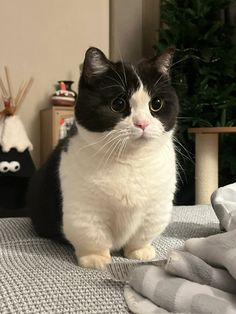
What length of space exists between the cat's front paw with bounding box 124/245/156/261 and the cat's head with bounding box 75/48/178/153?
0.85ft

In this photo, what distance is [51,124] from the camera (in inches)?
102

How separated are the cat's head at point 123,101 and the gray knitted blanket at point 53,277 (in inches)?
11.1

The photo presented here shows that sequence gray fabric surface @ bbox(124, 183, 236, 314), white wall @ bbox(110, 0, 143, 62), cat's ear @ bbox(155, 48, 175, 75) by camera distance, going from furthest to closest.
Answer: white wall @ bbox(110, 0, 143, 62)
cat's ear @ bbox(155, 48, 175, 75)
gray fabric surface @ bbox(124, 183, 236, 314)

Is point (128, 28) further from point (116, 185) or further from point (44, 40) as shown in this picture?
point (116, 185)

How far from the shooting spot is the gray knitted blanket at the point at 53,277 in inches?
23.2

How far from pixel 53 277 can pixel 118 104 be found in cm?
37

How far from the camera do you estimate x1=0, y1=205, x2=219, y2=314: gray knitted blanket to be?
0.59 metres

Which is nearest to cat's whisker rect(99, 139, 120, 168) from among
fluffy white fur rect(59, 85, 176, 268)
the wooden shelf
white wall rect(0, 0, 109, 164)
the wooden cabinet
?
fluffy white fur rect(59, 85, 176, 268)

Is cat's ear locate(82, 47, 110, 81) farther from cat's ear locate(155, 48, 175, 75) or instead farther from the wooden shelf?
the wooden shelf

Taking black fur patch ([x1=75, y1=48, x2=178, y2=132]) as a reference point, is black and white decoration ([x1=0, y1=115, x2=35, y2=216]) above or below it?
below

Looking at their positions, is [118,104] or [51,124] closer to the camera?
[118,104]

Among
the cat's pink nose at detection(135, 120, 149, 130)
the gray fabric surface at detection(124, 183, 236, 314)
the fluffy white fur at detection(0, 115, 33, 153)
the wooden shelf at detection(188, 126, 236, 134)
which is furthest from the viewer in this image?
the fluffy white fur at detection(0, 115, 33, 153)

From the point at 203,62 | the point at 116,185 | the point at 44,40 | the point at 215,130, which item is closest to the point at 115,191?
the point at 116,185

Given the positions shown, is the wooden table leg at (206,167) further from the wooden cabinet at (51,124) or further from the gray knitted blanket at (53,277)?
the wooden cabinet at (51,124)
